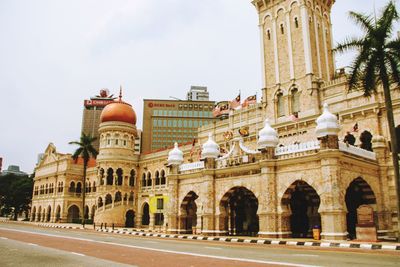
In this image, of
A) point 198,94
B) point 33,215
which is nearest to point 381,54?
point 33,215

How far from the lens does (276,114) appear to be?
33031 mm

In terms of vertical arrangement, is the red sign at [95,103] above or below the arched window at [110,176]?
above

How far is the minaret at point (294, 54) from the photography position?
31.6m

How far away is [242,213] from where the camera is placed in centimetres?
2712

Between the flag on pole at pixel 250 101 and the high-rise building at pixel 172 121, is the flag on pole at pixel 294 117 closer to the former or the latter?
the flag on pole at pixel 250 101

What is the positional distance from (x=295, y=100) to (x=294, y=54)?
13.8 ft

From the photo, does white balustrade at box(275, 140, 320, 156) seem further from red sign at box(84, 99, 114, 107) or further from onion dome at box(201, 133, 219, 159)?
red sign at box(84, 99, 114, 107)

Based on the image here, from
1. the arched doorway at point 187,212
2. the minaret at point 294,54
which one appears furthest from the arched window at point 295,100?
the arched doorway at point 187,212

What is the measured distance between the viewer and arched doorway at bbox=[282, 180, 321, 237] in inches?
926

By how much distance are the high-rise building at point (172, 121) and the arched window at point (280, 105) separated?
68775mm

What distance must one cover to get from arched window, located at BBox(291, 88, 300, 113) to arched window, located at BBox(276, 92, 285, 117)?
99 centimetres

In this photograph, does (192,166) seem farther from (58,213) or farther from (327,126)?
(58,213)

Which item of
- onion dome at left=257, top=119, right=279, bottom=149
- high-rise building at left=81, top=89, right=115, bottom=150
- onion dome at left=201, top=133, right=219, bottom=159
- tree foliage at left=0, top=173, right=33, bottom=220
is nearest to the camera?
onion dome at left=257, top=119, right=279, bottom=149

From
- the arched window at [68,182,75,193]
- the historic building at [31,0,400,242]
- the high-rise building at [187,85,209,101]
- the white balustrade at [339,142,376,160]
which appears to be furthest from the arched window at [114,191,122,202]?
the high-rise building at [187,85,209,101]
